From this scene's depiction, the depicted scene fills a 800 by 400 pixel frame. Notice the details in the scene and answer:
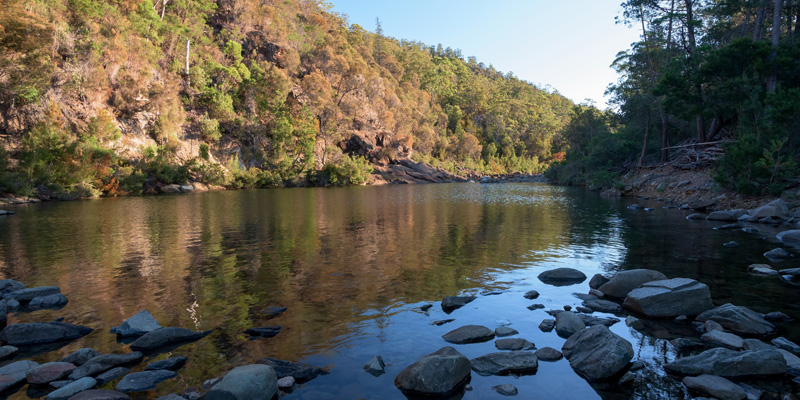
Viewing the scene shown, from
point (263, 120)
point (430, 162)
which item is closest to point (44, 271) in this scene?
point (263, 120)

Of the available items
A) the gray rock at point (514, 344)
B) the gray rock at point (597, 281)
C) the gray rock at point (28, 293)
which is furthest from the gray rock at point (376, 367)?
the gray rock at point (28, 293)

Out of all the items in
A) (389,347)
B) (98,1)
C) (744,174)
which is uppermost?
(98,1)

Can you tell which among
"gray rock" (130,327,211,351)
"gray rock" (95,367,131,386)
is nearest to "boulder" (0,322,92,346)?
"gray rock" (130,327,211,351)

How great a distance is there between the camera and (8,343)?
7.36m

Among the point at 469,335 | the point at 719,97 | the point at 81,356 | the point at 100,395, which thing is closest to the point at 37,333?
the point at 81,356

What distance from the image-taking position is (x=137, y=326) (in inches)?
304

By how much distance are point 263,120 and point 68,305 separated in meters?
59.5

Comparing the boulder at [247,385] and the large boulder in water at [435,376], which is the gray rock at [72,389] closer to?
the boulder at [247,385]

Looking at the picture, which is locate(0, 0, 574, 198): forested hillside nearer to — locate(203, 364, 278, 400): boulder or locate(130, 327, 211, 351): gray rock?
locate(130, 327, 211, 351): gray rock

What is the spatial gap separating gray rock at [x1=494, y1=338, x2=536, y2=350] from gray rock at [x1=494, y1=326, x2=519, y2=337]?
0.37 m

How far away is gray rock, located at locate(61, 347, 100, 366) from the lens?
6547 millimetres

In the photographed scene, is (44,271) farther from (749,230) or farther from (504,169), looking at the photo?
(504,169)

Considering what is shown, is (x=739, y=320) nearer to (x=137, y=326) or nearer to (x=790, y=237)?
(x=137, y=326)

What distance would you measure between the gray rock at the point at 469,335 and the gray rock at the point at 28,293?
9.23m
